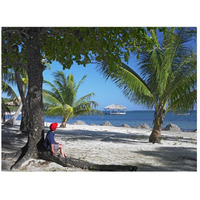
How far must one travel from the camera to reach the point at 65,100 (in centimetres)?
1026

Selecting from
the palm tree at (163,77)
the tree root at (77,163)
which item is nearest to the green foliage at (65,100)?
the palm tree at (163,77)

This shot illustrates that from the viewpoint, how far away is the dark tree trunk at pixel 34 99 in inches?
167

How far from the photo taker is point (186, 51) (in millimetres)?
6395

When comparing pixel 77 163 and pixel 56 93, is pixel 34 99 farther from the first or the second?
pixel 56 93

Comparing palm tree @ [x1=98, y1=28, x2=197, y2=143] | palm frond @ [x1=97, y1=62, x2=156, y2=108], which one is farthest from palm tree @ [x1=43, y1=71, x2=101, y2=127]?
palm tree @ [x1=98, y1=28, x2=197, y2=143]

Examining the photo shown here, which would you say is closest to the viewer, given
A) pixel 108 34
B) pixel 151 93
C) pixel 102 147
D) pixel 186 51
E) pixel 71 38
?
pixel 108 34

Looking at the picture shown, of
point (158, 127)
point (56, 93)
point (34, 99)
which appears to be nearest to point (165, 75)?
point (158, 127)

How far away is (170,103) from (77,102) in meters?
4.64

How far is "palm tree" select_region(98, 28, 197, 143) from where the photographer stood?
20.4 ft

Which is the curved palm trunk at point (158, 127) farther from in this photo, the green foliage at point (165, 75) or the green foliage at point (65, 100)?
the green foliage at point (65, 100)

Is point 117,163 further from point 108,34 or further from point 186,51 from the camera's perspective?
point 186,51

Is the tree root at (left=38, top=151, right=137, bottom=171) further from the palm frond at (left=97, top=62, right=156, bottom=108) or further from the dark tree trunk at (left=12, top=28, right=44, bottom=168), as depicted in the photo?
the palm frond at (left=97, top=62, right=156, bottom=108)

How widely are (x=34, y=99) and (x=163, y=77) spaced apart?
12.7 ft
